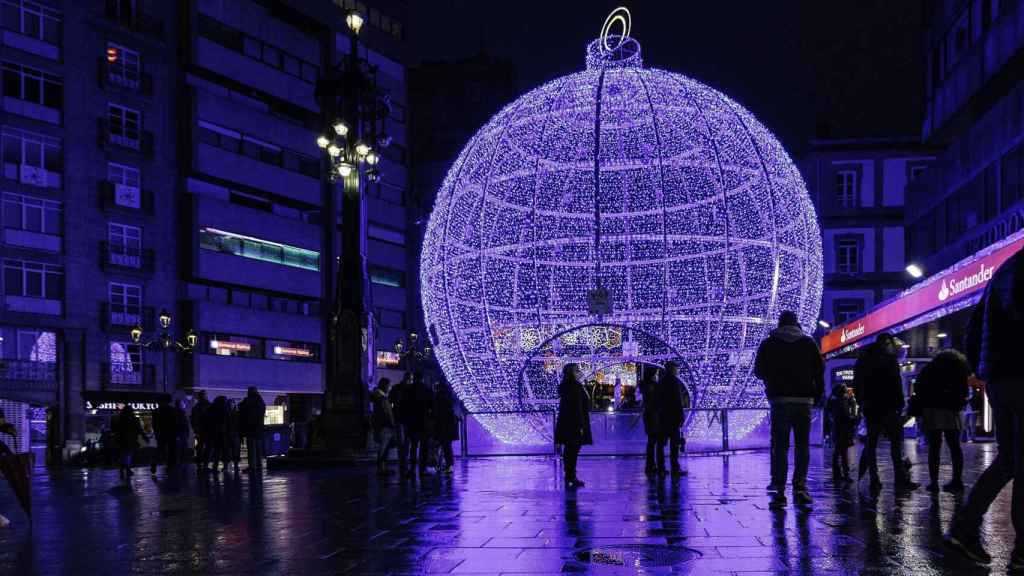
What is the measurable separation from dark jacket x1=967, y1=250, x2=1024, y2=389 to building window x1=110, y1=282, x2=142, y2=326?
139ft

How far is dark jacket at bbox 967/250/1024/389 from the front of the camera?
5918 millimetres

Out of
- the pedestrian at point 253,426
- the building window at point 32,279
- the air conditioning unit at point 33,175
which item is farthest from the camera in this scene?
the air conditioning unit at point 33,175

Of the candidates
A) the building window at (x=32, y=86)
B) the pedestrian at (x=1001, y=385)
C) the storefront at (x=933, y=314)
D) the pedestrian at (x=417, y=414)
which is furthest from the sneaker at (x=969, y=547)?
the building window at (x=32, y=86)

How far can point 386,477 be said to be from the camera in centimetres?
1695

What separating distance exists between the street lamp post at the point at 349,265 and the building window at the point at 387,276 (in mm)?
40938

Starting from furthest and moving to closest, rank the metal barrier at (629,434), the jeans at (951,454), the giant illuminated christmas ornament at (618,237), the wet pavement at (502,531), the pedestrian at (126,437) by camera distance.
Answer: the pedestrian at (126,437) < the metal barrier at (629,434) < the giant illuminated christmas ornament at (618,237) < the jeans at (951,454) < the wet pavement at (502,531)

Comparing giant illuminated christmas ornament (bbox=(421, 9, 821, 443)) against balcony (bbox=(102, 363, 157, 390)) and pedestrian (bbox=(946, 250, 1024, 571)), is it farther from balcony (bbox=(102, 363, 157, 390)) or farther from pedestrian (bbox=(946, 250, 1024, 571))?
balcony (bbox=(102, 363, 157, 390))

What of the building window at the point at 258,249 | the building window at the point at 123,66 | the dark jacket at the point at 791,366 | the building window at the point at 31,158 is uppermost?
the building window at the point at 123,66

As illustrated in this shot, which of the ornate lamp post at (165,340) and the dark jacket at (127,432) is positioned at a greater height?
the ornate lamp post at (165,340)

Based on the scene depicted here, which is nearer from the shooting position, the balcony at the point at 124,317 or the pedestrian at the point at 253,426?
the pedestrian at the point at 253,426

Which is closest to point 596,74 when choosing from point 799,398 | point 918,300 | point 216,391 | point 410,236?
point 918,300

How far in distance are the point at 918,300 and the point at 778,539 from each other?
18499 millimetres

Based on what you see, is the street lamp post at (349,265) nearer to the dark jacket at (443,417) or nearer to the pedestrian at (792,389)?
the dark jacket at (443,417)

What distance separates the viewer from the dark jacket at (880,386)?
11867mm
